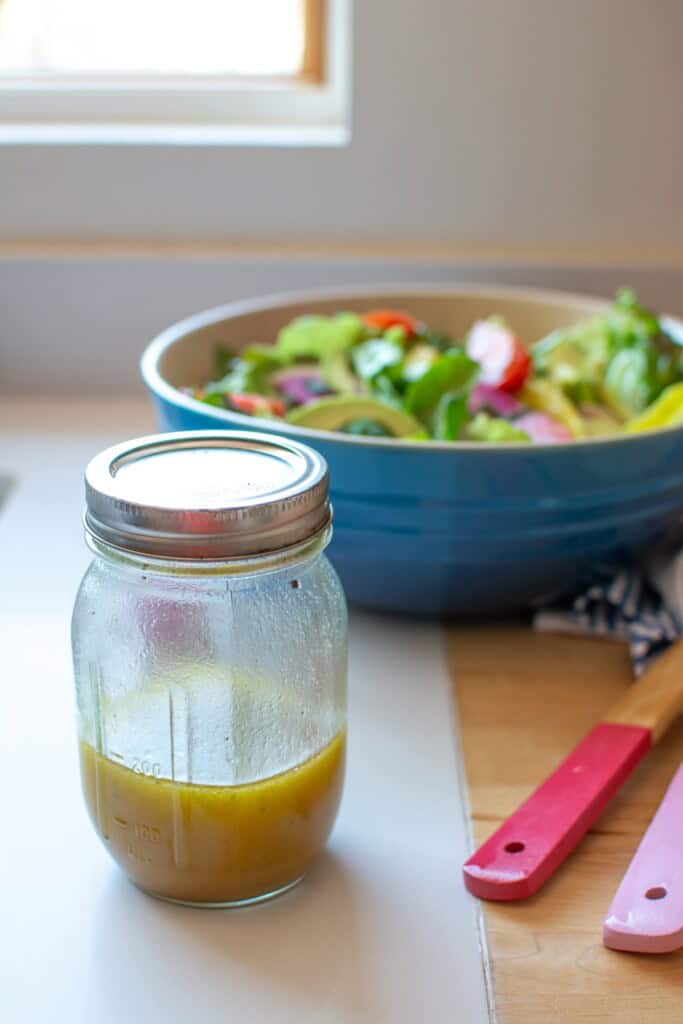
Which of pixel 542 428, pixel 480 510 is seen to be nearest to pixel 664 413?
pixel 542 428

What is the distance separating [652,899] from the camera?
0.64 meters

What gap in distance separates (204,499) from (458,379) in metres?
0.44

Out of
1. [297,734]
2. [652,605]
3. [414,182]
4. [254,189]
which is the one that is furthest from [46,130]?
[297,734]

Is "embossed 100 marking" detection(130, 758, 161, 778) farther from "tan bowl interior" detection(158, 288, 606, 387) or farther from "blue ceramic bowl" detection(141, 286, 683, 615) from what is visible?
"tan bowl interior" detection(158, 288, 606, 387)

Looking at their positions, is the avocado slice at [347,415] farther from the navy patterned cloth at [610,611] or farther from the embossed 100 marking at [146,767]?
the embossed 100 marking at [146,767]

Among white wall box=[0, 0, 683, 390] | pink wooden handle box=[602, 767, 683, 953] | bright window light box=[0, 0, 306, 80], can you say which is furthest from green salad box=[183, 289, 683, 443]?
bright window light box=[0, 0, 306, 80]

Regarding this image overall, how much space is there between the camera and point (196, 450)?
661 mm

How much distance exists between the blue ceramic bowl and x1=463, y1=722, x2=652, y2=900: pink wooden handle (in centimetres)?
16

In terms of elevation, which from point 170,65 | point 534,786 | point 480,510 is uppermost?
point 170,65

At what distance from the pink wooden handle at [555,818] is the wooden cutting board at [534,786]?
1 cm

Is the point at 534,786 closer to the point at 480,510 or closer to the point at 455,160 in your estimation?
the point at 480,510

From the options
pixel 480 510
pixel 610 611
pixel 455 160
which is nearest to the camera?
pixel 480 510

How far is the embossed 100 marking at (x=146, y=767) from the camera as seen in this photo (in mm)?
629

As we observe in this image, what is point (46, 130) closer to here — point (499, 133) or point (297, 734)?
point (499, 133)
